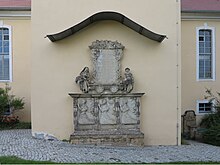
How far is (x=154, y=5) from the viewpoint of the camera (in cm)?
1064

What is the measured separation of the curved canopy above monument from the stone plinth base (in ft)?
11.1

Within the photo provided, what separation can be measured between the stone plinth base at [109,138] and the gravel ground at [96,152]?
316 millimetres

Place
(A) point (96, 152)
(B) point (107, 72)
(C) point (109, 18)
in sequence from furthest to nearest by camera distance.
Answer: (B) point (107, 72) < (C) point (109, 18) < (A) point (96, 152)

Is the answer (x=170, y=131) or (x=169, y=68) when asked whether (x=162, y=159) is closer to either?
(x=170, y=131)

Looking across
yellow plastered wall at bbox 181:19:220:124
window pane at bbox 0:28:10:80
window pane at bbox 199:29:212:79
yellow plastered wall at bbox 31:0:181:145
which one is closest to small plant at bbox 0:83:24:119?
window pane at bbox 0:28:10:80

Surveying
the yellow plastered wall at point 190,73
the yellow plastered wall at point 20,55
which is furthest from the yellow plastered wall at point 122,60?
the yellow plastered wall at point 20,55

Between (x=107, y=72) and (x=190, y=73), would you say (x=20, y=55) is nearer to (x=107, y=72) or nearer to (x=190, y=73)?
(x=107, y=72)

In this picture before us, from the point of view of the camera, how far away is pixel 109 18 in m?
10.4

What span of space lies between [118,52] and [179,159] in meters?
4.34

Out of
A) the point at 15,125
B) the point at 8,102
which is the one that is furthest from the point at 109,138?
the point at 8,102

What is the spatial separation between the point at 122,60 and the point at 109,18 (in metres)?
1.55

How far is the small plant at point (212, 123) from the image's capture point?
460 inches

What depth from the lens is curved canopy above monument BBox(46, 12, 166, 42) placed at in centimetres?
995

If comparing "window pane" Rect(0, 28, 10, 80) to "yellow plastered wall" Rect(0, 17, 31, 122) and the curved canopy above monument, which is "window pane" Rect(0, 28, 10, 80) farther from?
the curved canopy above monument
